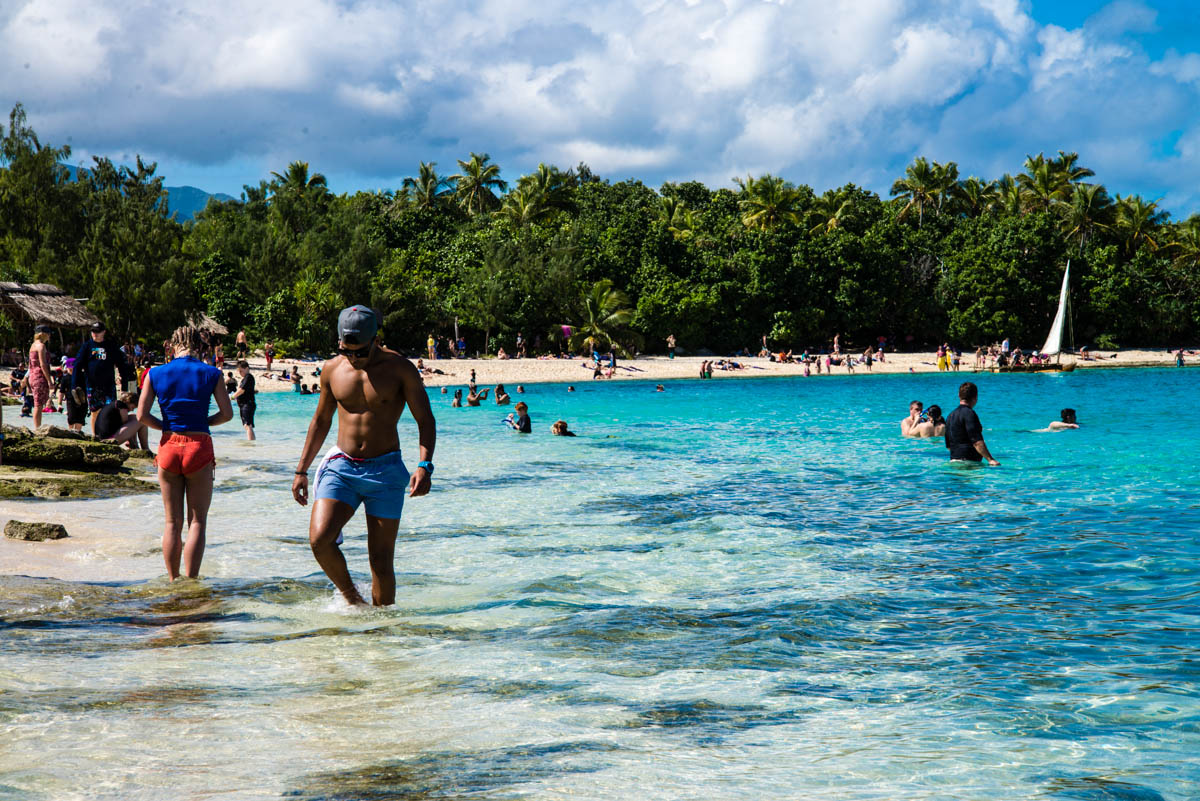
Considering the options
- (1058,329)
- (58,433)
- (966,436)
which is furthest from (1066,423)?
(1058,329)

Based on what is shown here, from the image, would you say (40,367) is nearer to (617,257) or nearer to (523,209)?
(617,257)

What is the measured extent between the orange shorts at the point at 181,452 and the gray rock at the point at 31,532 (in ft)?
8.67

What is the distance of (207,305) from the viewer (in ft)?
173

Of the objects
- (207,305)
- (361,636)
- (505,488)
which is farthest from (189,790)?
(207,305)

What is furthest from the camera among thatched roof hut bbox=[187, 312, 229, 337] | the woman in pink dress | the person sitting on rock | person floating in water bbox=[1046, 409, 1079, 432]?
thatched roof hut bbox=[187, 312, 229, 337]

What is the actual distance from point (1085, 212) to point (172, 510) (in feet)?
232

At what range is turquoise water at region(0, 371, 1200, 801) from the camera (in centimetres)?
418

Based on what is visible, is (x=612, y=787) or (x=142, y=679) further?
(x=142, y=679)

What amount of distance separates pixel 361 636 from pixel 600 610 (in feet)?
5.98

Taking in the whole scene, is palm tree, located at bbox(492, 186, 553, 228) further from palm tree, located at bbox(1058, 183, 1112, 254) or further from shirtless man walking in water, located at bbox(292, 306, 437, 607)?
shirtless man walking in water, located at bbox(292, 306, 437, 607)

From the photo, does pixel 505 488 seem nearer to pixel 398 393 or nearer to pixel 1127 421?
pixel 398 393

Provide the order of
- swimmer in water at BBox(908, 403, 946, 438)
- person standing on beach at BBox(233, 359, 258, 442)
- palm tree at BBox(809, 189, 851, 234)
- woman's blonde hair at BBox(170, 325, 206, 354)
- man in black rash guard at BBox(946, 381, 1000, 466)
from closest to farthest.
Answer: woman's blonde hair at BBox(170, 325, 206, 354) → man in black rash guard at BBox(946, 381, 1000, 466) → person standing on beach at BBox(233, 359, 258, 442) → swimmer in water at BBox(908, 403, 946, 438) → palm tree at BBox(809, 189, 851, 234)

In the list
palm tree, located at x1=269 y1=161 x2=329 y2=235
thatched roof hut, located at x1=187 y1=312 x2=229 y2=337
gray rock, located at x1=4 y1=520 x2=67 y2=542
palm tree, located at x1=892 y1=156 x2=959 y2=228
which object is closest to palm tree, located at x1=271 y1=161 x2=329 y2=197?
palm tree, located at x1=269 y1=161 x2=329 y2=235

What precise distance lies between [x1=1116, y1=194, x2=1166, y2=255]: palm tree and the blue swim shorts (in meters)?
73.0
